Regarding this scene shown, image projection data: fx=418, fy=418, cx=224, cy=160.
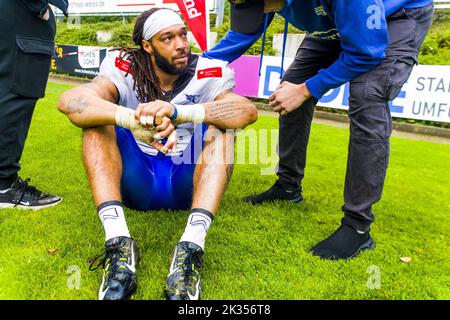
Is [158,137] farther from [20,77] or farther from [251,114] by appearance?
[20,77]

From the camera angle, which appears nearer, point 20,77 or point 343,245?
point 343,245

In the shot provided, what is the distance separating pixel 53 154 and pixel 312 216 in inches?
115

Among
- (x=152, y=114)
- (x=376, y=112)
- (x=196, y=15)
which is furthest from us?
(x=196, y=15)

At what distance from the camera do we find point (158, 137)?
2.17 meters

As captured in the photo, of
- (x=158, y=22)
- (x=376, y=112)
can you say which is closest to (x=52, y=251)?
(x=158, y=22)

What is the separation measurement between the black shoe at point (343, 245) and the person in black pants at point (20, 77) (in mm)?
1966

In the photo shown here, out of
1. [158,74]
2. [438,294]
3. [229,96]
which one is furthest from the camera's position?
→ [158,74]

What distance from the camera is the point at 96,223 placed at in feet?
9.05

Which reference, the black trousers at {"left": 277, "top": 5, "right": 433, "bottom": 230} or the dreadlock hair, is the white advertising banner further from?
the dreadlock hair

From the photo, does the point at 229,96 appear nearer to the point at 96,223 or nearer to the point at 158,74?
the point at 158,74

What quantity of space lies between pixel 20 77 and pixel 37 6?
50cm

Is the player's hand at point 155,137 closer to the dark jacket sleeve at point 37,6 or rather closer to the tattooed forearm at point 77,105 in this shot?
the tattooed forearm at point 77,105

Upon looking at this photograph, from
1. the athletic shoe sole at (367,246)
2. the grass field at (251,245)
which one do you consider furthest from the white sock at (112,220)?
the athletic shoe sole at (367,246)
